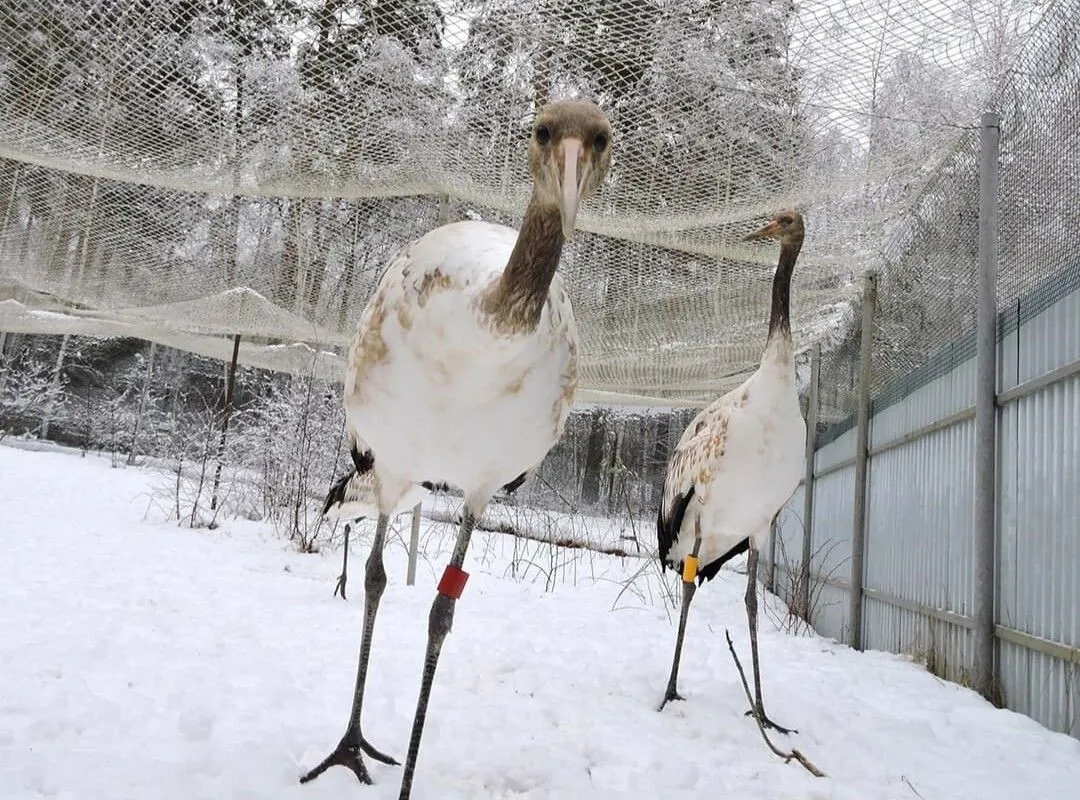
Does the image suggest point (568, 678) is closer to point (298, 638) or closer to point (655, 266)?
point (298, 638)

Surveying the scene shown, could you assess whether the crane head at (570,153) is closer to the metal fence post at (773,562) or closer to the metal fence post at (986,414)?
the metal fence post at (986,414)

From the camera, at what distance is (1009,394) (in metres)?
3.38

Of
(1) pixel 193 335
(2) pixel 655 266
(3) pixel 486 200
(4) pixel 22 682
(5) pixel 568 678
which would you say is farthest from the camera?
(1) pixel 193 335

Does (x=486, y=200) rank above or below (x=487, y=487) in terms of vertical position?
above

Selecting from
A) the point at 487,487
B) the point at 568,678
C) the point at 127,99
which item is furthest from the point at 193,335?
the point at 487,487

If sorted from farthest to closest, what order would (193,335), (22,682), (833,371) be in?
(193,335)
(833,371)
(22,682)

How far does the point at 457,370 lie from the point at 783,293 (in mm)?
2161

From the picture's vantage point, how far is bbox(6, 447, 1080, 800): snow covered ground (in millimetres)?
2139

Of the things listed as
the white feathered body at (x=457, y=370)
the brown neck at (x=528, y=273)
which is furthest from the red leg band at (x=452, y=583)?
the brown neck at (x=528, y=273)

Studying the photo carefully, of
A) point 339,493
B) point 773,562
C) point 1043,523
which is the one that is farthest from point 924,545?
point 773,562

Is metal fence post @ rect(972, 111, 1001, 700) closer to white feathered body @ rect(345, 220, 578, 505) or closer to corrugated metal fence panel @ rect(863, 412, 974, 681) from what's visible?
corrugated metal fence panel @ rect(863, 412, 974, 681)

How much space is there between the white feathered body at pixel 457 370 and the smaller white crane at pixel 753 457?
1475 mm

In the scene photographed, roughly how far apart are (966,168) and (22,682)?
14.3 ft

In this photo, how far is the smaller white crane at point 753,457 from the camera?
134 inches
